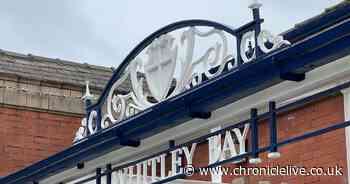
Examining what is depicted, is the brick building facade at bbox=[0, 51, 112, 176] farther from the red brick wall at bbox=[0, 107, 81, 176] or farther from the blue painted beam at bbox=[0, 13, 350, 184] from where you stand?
the blue painted beam at bbox=[0, 13, 350, 184]

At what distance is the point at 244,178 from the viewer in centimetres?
1357

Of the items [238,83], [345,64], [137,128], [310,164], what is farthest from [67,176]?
[345,64]

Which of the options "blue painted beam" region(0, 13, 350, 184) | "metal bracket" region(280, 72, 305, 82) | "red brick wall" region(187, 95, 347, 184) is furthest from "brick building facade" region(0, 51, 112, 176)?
"metal bracket" region(280, 72, 305, 82)

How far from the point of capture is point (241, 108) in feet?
→ 29.0

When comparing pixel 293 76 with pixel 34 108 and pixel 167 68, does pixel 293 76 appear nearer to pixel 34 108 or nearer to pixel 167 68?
pixel 167 68

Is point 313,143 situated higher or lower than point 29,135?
lower

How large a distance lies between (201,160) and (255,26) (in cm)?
703

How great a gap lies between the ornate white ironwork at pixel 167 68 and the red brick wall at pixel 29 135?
5503 millimetres

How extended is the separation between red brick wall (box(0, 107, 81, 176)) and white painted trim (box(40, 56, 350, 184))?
16.1 feet

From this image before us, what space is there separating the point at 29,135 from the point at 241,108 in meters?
8.34

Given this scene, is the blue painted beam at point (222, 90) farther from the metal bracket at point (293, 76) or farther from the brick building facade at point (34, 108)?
the brick building facade at point (34, 108)

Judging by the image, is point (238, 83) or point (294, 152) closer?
point (238, 83)

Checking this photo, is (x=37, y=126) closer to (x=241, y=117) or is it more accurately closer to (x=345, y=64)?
(x=241, y=117)

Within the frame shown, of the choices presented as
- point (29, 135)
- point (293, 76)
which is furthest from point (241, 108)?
point (29, 135)
